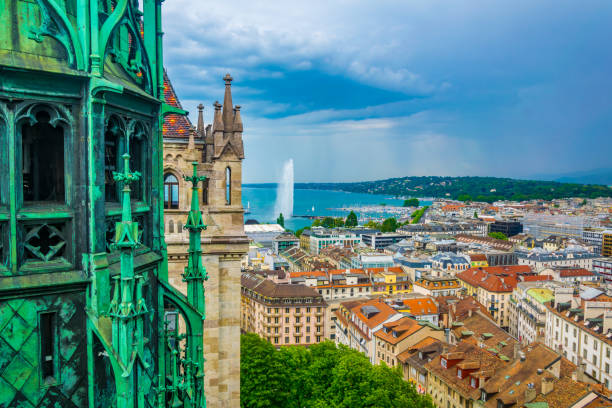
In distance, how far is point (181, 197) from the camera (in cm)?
2105

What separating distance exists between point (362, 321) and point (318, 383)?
28.1 m

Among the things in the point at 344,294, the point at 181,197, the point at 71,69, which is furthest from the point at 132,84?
the point at 344,294

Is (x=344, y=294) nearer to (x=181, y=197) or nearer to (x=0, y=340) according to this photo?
(x=181, y=197)

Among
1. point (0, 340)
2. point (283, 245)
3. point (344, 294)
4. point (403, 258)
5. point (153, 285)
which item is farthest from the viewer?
point (283, 245)

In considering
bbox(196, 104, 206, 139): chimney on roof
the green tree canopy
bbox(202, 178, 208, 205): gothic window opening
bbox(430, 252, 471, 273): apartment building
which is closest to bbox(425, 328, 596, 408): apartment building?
the green tree canopy

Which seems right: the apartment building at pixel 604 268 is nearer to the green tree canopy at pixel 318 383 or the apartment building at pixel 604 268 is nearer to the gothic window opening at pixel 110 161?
the green tree canopy at pixel 318 383

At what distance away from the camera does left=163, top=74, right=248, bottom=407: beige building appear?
20.6 metres

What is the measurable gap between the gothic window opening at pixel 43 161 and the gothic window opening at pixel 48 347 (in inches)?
50.3

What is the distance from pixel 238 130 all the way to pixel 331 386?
26.4 metres

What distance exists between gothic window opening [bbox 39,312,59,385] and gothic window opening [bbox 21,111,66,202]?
1.28m

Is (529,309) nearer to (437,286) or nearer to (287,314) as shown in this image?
(437,286)

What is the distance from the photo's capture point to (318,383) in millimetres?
43656

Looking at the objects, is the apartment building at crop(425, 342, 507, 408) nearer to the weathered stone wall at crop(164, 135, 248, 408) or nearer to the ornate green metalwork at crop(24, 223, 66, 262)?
the weathered stone wall at crop(164, 135, 248, 408)

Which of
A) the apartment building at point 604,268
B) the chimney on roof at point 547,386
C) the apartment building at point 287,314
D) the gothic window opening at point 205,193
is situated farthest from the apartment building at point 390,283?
the gothic window opening at point 205,193
